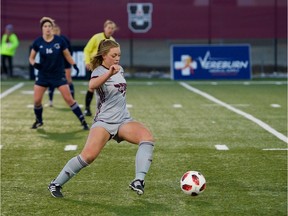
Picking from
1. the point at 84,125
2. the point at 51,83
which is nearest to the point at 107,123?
the point at 51,83

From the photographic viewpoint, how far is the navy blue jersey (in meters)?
14.9

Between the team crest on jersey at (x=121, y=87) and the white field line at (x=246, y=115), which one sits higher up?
the team crest on jersey at (x=121, y=87)

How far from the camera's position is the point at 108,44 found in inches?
350

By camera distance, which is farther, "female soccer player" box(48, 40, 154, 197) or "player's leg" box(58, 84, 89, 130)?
"player's leg" box(58, 84, 89, 130)

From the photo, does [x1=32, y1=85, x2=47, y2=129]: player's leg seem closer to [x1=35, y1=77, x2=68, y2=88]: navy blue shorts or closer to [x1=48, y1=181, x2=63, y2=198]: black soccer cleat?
[x1=35, y1=77, x2=68, y2=88]: navy blue shorts

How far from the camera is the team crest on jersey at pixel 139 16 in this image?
3185 centimetres

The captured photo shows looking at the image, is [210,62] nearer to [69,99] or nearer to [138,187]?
[69,99]

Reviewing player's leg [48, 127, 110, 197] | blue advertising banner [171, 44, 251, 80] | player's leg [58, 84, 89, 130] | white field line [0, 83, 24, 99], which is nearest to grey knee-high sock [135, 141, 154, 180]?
player's leg [48, 127, 110, 197]

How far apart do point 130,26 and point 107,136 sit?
77.1 ft

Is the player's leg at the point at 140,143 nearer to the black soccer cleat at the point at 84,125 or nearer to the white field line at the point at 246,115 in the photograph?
the white field line at the point at 246,115

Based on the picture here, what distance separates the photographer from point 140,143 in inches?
348

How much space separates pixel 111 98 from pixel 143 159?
2.50 feet

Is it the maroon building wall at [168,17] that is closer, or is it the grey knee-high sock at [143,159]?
the grey knee-high sock at [143,159]

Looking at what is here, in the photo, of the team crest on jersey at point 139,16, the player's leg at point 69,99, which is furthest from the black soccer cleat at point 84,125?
the team crest on jersey at point 139,16
